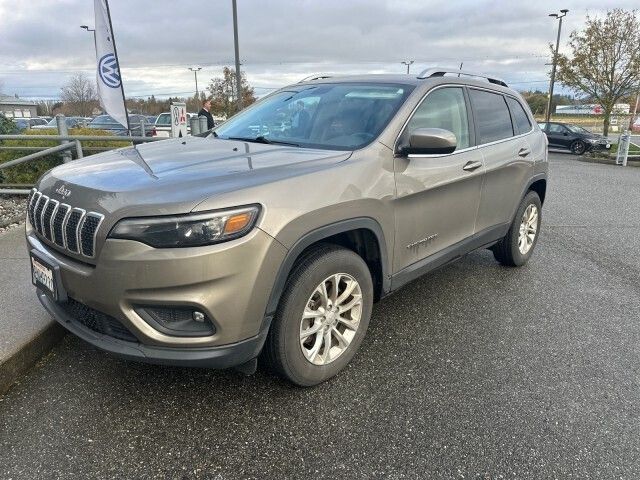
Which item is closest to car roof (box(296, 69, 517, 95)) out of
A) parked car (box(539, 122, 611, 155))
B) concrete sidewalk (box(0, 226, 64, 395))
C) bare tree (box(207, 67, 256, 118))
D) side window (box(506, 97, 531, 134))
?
side window (box(506, 97, 531, 134))

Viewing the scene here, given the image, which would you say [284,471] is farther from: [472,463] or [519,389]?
[519,389]

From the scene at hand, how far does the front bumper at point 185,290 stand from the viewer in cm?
219

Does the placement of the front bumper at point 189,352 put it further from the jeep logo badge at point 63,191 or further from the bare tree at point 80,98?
the bare tree at point 80,98

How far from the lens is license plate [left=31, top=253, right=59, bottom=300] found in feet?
8.37

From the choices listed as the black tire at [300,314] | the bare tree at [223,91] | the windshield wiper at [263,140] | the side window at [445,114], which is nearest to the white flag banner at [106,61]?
the windshield wiper at [263,140]

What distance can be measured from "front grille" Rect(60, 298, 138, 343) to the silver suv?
0.6 inches

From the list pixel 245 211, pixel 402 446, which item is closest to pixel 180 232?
pixel 245 211

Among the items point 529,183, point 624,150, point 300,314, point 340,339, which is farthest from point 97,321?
point 624,150

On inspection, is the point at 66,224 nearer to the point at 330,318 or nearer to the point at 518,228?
the point at 330,318

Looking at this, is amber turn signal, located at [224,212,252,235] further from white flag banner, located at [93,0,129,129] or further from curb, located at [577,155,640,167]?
curb, located at [577,155,640,167]

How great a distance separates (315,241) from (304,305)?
339mm

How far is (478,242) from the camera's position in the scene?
4113 millimetres

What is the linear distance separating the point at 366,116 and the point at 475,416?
1.94 meters

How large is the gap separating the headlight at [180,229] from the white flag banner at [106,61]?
798cm
